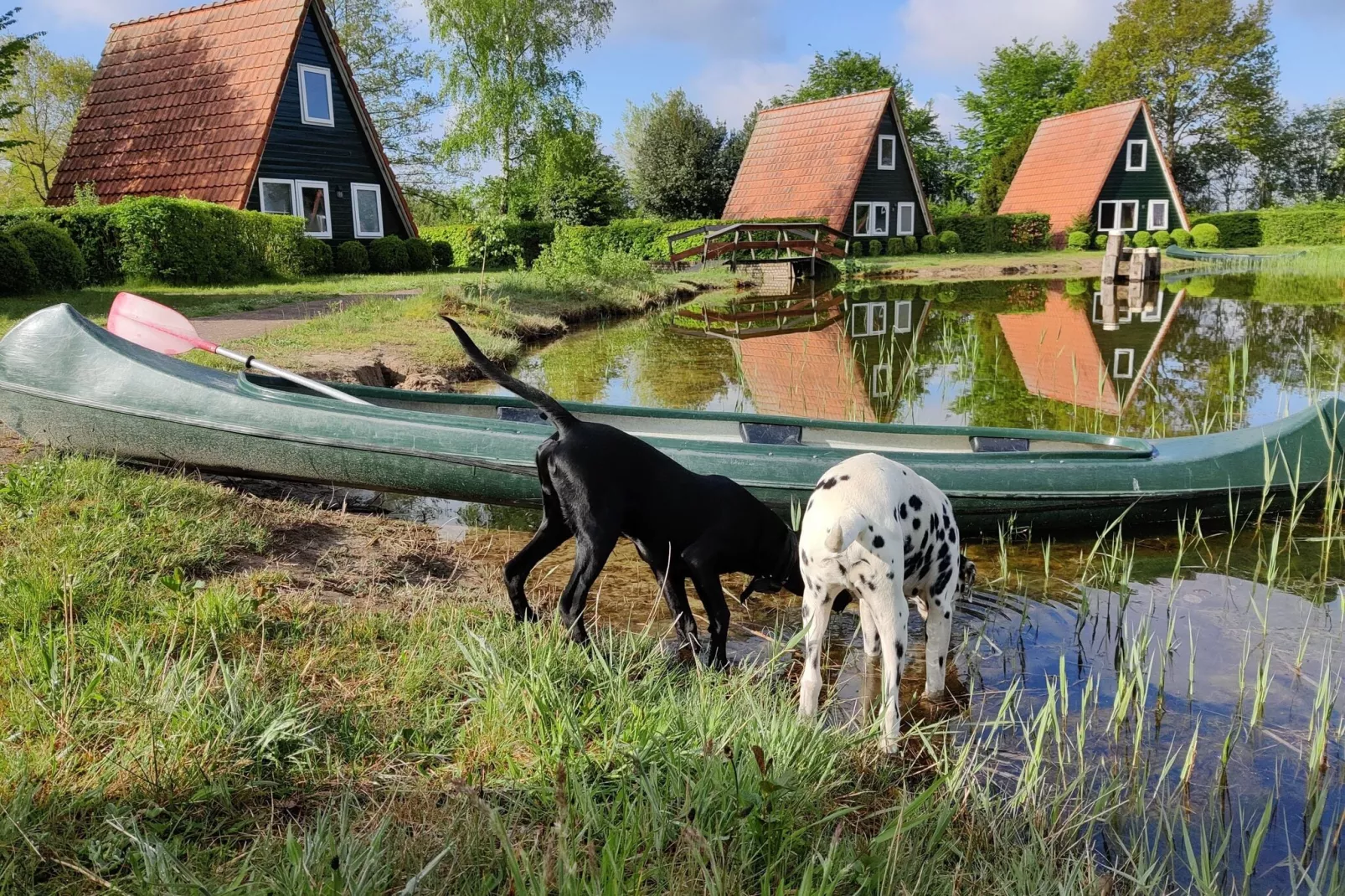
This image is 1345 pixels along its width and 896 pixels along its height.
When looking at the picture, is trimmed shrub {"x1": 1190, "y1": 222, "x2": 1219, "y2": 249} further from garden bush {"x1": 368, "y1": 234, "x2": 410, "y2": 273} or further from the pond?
garden bush {"x1": 368, "y1": 234, "x2": 410, "y2": 273}

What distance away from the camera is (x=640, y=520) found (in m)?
3.85

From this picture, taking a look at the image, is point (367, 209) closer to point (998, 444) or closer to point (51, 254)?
point (51, 254)

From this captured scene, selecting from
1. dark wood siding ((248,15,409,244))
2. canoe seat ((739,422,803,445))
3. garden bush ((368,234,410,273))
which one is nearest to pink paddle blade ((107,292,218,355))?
canoe seat ((739,422,803,445))

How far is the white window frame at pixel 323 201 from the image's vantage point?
23.8m

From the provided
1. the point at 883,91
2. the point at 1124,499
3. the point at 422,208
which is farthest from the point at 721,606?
the point at 422,208

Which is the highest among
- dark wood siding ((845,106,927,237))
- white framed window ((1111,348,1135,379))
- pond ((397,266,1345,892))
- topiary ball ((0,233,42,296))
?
dark wood siding ((845,106,927,237))

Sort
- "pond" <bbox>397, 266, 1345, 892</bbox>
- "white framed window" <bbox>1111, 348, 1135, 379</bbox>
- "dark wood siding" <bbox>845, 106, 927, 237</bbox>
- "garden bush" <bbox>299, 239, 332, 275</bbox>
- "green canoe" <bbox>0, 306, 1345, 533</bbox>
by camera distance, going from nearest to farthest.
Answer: "pond" <bbox>397, 266, 1345, 892</bbox>
"green canoe" <bbox>0, 306, 1345, 533</bbox>
"white framed window" <bbox>1111, 348, 1135, 379</bbox>
"garden bush" <bbox>299, 239, 332, 275</bbox>
"dark wood siding" <bbox>845, 106, 927, 237</bbox>

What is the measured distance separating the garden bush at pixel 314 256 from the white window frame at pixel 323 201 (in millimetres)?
1044

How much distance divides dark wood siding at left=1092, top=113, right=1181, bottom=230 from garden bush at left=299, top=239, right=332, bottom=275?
31.0m

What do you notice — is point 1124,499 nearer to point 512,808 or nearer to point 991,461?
point 991,461

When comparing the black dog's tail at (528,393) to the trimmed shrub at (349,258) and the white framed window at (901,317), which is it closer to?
the white framed window at (901,317)

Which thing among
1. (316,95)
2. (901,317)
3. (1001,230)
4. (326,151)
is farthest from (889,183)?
(316,95)

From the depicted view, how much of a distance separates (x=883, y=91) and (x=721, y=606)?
35.8 metres

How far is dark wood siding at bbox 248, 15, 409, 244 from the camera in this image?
76.5 ft
